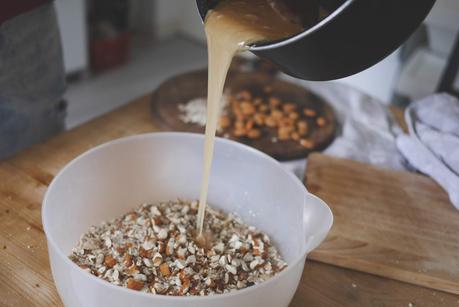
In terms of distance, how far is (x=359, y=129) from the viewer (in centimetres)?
105

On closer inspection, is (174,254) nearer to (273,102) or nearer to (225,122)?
(225,122)

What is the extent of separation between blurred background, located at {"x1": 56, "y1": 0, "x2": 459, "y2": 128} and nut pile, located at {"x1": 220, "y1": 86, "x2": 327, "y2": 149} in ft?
1.39

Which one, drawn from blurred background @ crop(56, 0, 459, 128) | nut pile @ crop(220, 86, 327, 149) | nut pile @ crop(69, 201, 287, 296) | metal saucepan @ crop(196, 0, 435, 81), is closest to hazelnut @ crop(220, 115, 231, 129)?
nut pile @ crop(220, 86, 327, 149)

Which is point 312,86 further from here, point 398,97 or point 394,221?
point 394,221

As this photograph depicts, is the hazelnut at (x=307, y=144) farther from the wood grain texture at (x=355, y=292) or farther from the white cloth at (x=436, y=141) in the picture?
the wood grain texture at (x=355, y=292)

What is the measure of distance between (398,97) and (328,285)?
0.84 meters

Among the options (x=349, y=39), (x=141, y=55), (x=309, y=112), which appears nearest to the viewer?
(x=349, y=39)

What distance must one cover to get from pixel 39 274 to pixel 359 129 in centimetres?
70

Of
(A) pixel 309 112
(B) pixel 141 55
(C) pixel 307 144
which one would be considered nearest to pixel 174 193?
(C) pixel 307 144

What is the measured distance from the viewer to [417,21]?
521 mm

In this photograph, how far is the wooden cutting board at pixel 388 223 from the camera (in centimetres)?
70

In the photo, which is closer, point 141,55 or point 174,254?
point 174,254

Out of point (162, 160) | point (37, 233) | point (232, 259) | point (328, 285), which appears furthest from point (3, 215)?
point (328, 285)

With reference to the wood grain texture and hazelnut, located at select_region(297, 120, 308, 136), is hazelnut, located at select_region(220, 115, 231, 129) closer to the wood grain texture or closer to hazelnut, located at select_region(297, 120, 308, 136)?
hazelnut, located at select_region(297, 120, 308, 136)
